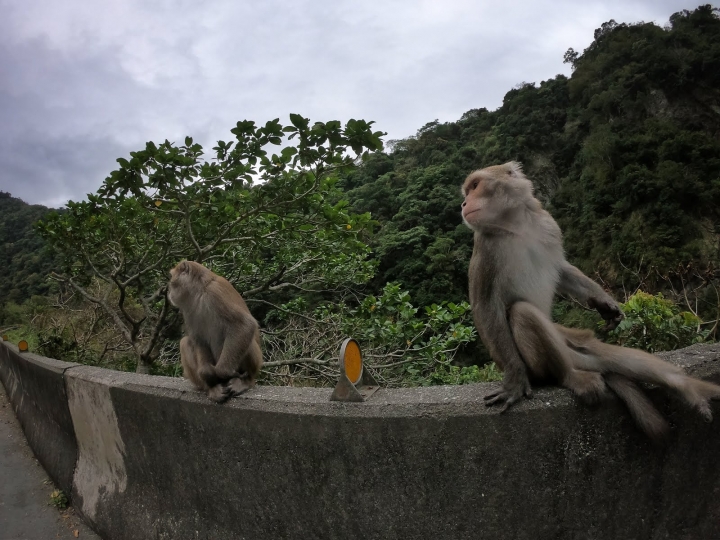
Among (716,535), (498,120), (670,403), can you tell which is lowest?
(716,535)

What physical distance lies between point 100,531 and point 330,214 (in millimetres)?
3188

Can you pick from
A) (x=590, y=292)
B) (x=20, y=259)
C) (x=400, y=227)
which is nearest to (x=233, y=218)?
(x=590, y=292)

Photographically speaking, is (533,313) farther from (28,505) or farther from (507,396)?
(28,505)

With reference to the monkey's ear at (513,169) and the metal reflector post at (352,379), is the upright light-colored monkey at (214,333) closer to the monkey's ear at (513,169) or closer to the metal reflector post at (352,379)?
the metal reflector post at (352,379)

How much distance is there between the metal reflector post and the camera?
6.07 ft

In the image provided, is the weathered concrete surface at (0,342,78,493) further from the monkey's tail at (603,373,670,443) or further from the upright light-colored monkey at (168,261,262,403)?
the monkey's tail at (603,373,670,443)

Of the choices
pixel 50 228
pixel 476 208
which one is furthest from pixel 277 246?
pixel 476 208

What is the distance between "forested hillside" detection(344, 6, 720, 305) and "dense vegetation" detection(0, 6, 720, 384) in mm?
132

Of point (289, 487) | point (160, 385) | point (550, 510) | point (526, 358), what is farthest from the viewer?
point (160, 385)

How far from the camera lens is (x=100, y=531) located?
283 cm

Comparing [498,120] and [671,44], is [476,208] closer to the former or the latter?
[671,44]

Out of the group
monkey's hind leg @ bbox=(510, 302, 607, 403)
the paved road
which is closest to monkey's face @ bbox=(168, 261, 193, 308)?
the paved road

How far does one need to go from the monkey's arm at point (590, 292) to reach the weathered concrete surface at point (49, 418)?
330cm

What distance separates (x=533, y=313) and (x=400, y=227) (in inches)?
1305
